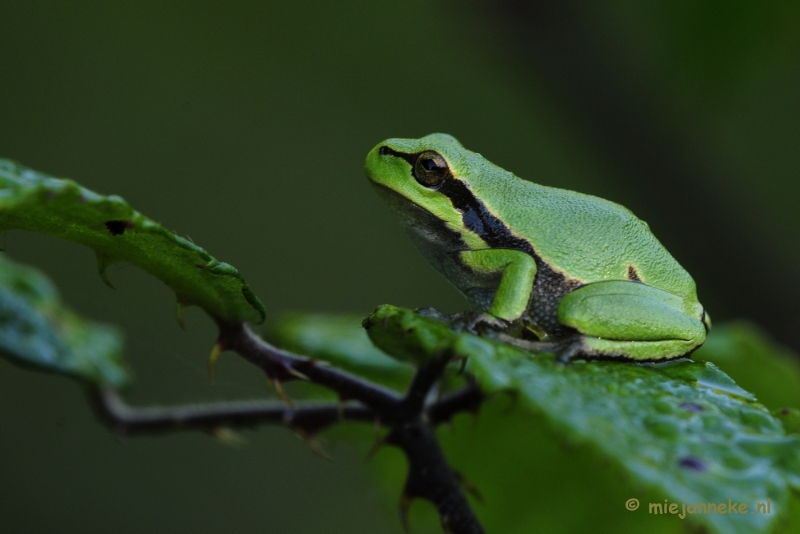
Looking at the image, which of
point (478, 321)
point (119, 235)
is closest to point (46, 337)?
point (119, 235)

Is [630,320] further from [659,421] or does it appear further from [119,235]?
[119,235]

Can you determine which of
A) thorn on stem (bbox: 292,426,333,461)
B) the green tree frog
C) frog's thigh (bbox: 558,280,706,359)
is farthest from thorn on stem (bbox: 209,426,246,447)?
frog's thigh (bbox: 558,280,706,359)

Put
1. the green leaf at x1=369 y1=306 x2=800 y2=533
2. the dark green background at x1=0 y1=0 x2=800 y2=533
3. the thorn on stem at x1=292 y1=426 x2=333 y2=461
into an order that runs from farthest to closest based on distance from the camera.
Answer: the dark green background at x1=0 y1=0 x2=800 y2=533, the thorn on stem at x1=292 y1=426 x2=333 y2=461, the green leaf at x1=369 y1=306 x2=800 y2=533

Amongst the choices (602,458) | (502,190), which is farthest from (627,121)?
(602,458)

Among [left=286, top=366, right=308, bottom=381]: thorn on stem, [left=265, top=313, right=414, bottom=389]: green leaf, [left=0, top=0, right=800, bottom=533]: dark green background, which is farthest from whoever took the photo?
[left=0, top=0, right=800, bottom=533]: dark green background

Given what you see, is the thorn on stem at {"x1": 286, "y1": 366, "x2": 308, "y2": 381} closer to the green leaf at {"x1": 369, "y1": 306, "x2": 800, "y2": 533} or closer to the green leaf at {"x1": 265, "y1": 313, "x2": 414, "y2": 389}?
the green leaf at {"x1": 369, "y1": 306, "x2": 800, "y2": 533}
